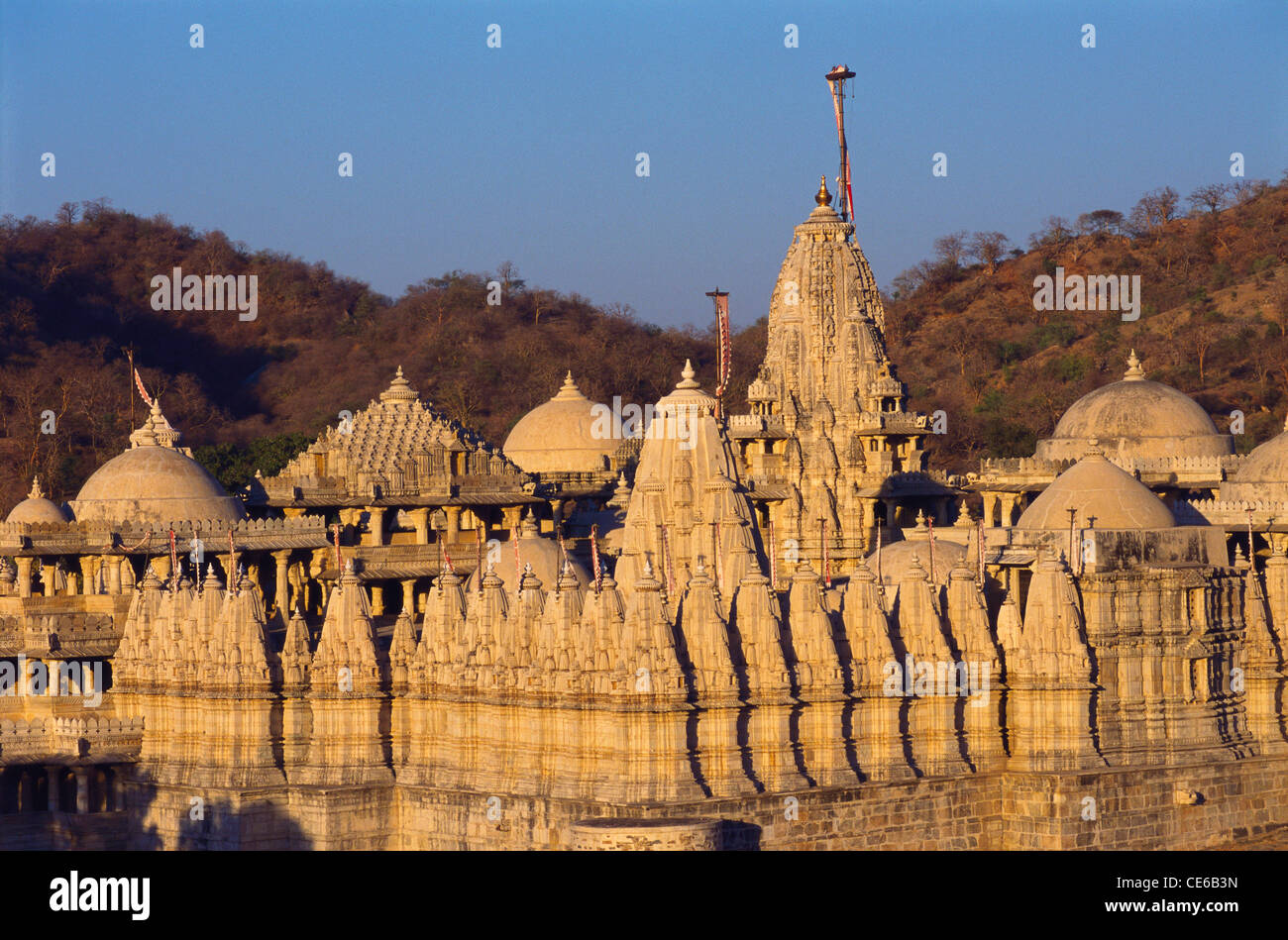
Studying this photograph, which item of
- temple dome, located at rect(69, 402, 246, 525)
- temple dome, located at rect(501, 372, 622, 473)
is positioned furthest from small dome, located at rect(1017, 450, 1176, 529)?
temple dome, located at rect(501, 372, 622, 473)

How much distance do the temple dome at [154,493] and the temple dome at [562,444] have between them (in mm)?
17552

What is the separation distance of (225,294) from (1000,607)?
98.2 m

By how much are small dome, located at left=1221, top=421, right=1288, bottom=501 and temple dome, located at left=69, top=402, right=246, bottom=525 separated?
24.8 m

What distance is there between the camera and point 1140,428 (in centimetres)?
8406

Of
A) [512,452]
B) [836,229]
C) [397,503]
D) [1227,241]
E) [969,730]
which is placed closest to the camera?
[969,730]

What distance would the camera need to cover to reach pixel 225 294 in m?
149

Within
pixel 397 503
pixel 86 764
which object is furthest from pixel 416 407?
pixel 86 764

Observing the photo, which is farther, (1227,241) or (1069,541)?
(1227,241)

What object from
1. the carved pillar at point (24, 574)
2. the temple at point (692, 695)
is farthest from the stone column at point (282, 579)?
the temple at point (692, 695)

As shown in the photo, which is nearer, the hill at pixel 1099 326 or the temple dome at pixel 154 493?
the temple dome at pixel 154 493

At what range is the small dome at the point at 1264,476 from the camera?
76688 mm

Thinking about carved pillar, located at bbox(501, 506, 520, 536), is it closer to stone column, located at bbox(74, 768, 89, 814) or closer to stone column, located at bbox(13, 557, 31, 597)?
stone column, located at bbox(13, 557, 31, 597)

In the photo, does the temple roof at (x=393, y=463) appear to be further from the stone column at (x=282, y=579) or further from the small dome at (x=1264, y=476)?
the small dome at (x=1264, y=476)

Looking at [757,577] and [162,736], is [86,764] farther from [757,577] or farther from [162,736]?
[757,577]
